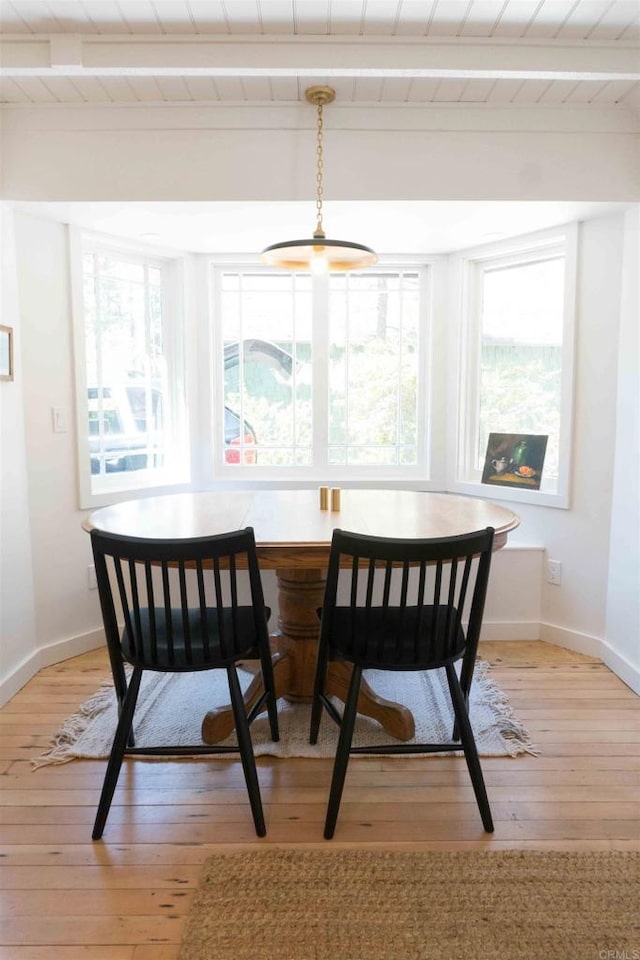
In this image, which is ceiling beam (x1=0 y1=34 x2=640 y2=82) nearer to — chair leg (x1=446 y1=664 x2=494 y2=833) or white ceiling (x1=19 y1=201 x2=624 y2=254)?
white ceiling (x1=19 y1=201 x2=624 y2=254)

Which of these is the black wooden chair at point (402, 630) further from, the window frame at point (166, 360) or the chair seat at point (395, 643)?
the window frame at point (166, 360)

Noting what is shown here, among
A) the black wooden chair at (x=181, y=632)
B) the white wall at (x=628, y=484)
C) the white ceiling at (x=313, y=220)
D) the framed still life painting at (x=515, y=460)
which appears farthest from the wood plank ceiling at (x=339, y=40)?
the black wooden chair at (x=181, y=632)

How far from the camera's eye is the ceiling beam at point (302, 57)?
199 centimetres

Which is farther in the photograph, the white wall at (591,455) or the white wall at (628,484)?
the white wall at (591,455)

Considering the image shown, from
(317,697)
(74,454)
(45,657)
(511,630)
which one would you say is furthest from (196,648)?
(511,630)

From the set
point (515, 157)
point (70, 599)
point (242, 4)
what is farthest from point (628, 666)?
point (242, 4)

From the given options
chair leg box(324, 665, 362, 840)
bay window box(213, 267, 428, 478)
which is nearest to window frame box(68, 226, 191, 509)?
bay window box(213, 267, 428, 478)

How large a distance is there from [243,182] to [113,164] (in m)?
0.55

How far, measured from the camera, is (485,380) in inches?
131

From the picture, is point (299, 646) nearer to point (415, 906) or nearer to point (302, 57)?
point (415, 906)

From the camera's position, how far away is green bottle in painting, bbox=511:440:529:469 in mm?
3090

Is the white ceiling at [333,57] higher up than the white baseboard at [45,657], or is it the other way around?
the white ceiling at [333,57]

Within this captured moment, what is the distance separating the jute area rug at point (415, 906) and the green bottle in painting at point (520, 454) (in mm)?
1898

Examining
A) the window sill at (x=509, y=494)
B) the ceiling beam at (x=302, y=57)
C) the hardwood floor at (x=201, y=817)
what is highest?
the ceiling beam at (x=302, y=57)
